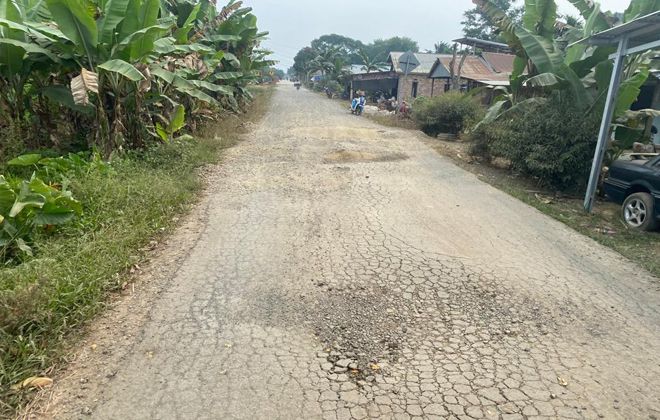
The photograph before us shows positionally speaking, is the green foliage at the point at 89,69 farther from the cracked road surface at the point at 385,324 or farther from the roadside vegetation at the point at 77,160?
the cracked road surface at the point at 385,324

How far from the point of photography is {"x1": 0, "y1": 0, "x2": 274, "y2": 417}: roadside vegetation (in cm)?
320

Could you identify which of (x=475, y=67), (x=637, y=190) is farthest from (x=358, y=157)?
(x=475, y=67)

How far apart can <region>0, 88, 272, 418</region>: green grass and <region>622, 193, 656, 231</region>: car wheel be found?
666 centimetres

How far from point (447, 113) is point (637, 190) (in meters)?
8.32

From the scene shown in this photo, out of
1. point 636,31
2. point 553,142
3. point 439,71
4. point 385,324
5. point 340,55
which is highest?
point 340,55

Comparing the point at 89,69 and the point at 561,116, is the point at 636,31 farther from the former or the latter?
the point at 89,69

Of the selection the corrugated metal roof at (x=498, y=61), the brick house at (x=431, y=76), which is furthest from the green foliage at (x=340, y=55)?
the corrugated metal roof at (x=498, y=61)

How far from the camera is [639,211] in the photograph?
256 inches

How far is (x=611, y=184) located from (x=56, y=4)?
28.6 feet

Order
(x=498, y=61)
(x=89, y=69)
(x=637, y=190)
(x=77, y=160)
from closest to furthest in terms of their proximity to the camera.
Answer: (x=77, y=160) → (x=637, y=190) → (x=89, y=69) → (x=498, y=61)

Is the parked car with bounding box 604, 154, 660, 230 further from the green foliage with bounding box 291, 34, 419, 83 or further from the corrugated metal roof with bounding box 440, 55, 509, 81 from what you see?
the green foliage with bounding box 291, 34, 419, 83

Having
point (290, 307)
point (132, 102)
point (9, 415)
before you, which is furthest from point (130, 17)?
point (9, 415)

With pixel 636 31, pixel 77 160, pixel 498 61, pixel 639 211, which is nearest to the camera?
pixel 77 160

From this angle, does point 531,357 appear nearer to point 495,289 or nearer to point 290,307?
point 495,289
